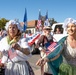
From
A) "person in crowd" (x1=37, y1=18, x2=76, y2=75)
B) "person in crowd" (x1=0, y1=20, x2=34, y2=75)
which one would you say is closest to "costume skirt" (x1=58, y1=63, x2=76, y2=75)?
"person in crowd" (x1=37, y1=18, x2=76, y2=75)

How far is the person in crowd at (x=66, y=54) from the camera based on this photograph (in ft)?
12.8

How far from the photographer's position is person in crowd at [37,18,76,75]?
3.91 meters

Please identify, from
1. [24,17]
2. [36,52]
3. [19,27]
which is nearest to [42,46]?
[19,27]

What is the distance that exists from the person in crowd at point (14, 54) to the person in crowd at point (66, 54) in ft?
1.44

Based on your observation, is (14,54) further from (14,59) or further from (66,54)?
(66,54)

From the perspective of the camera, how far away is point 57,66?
13.7 feet

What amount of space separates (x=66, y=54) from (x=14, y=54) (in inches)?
32.4

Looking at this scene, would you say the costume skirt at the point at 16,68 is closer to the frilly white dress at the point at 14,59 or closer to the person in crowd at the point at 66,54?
the frilly white dress at the point at 14,59

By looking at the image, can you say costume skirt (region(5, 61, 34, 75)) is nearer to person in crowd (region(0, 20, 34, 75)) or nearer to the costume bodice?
person in crowd (region(0, 20, 34, 75))

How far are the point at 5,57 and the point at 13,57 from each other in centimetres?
14

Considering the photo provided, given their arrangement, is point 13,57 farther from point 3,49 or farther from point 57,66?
point 57,66

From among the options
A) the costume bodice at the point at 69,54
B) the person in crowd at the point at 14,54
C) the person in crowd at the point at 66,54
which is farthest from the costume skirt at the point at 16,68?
the costume bodice at the point at 69,54

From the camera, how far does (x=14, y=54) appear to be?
4223mm

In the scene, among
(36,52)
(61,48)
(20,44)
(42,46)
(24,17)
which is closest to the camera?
(61,48)
